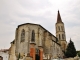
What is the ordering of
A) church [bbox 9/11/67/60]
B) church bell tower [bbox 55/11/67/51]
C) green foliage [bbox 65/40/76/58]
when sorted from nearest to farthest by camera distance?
church [bbox 9/11/67/60], green foliage [bbox 65/40/76/58], church bell tower [bbox 55/11/67/51]

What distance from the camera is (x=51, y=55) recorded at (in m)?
37.5

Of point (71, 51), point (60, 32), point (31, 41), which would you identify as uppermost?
point (60, 32)

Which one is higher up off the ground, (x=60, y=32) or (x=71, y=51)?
(x=60, y=32)

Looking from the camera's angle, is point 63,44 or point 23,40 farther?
point 63,44

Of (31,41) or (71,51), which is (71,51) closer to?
(71,51)

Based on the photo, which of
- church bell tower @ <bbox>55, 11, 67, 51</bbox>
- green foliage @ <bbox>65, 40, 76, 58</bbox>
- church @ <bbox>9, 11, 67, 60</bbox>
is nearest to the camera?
church @ <bbox>9, 11, 67, 60</bbox>

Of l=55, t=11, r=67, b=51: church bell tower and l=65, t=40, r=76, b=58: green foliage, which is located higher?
l=55, t=11, r=67, b=51: church bell tower

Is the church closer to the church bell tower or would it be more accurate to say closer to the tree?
the tree

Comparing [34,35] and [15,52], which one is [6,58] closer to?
[15,52]

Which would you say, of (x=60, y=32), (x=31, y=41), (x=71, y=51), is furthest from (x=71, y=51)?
(x=60, y=32)

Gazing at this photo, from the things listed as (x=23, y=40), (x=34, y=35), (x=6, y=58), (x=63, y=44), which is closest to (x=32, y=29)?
(x=34, y=35)

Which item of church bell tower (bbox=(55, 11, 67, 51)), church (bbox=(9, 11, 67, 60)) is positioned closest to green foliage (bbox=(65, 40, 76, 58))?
church (bbox=(9, 11, 67, 60))

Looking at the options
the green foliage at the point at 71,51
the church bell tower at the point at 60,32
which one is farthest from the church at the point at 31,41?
the church bell tower at the point at 60,32

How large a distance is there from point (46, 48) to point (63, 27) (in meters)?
21.2
